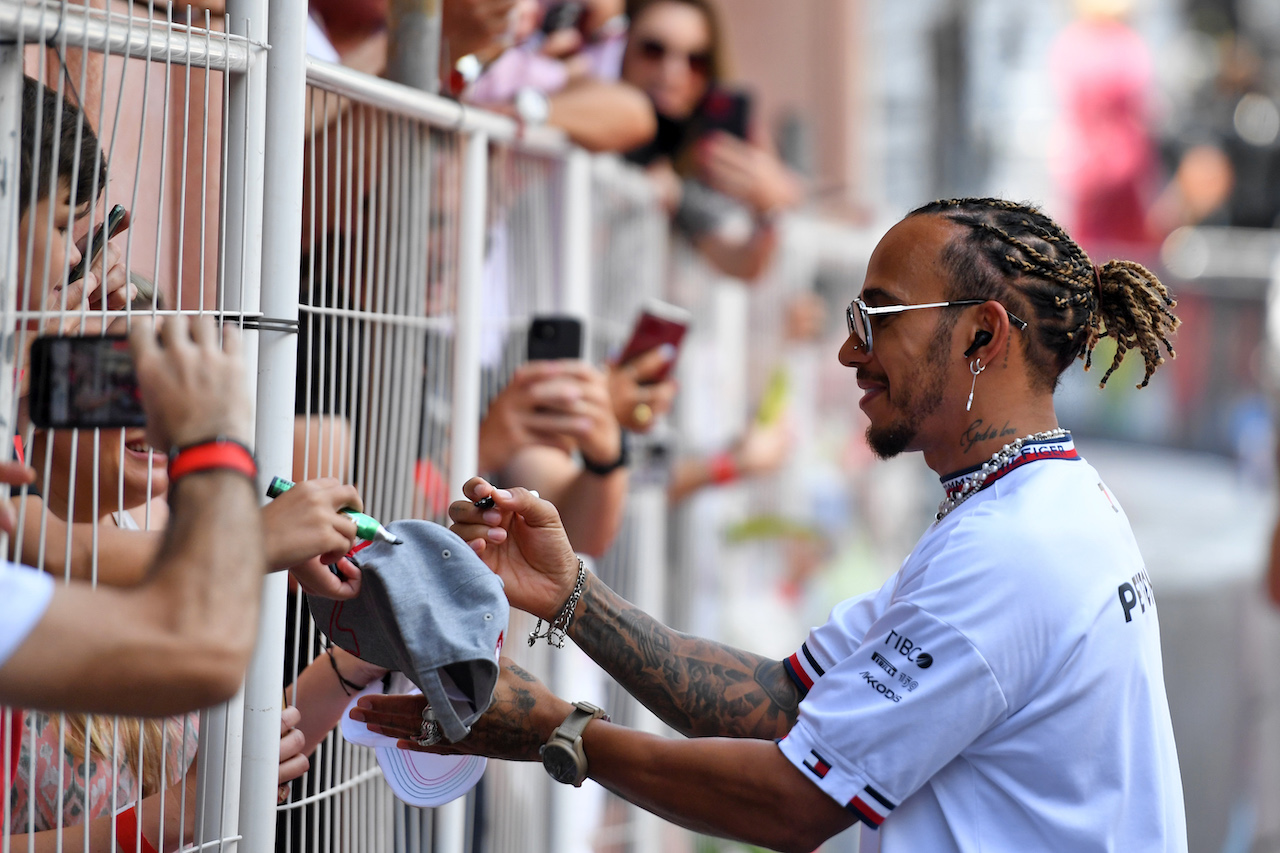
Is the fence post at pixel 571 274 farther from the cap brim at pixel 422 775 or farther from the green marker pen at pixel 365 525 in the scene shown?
the green marker pen at pixel 365 525

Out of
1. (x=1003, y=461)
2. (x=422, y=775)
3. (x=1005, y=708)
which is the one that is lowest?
(x=422, y=775)

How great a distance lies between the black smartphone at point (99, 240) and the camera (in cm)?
144

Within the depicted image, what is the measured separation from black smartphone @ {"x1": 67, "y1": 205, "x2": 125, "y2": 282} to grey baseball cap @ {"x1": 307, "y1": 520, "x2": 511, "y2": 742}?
1.68 feet

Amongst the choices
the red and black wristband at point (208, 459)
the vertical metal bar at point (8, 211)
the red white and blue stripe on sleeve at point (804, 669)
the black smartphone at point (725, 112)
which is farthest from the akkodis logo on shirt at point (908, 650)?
the black smartphone at point (725, 112)

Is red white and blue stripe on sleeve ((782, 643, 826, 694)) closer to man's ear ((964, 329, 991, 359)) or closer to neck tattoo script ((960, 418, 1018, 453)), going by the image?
neck tattoo script ((960, 418, 1018, 453))

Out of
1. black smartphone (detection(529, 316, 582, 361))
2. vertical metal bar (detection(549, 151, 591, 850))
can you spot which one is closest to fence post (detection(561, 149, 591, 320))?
vertical metal bar (detection(549, 151, 591, 850))

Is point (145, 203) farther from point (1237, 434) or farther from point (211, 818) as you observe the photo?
point (1237, 434)

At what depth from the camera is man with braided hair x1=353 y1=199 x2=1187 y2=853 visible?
1.62m

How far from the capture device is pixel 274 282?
177 centimetres

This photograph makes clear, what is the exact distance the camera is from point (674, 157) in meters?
4.26

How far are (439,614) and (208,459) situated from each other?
51 cm

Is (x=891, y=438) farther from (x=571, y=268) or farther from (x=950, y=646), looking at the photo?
(x=571, y=268)

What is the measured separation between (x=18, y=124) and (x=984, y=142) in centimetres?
1116

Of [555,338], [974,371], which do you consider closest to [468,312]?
[555,338]
